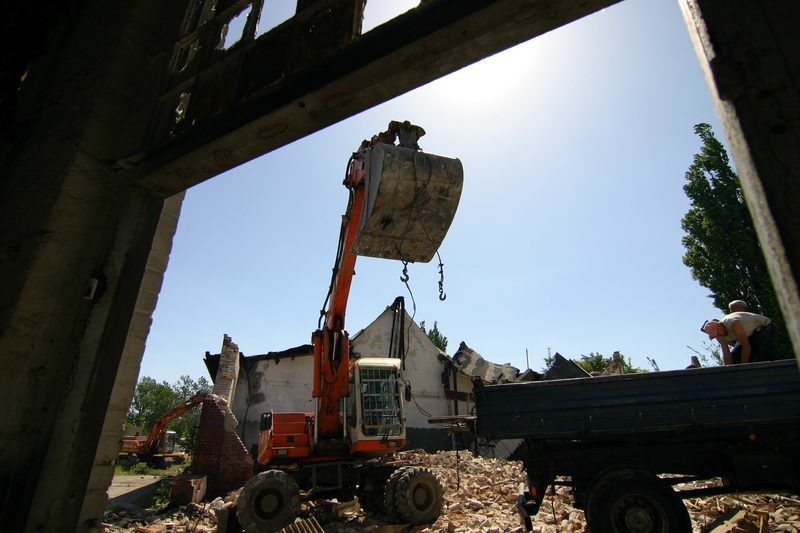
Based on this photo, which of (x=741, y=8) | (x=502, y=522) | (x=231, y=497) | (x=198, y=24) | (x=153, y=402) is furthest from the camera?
(x=153, y=402)

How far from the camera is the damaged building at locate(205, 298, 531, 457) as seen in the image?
1803 cm

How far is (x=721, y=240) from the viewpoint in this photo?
59.3 ft

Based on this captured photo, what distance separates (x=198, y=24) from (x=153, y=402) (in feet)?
263

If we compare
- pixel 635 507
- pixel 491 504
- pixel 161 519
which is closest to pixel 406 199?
pixel 635 507

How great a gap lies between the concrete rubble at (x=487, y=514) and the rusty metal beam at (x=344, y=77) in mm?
5749

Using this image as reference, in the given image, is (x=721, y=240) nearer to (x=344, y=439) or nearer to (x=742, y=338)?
(x=742, y=338)

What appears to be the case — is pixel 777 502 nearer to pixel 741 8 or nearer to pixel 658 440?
pixel 658 440

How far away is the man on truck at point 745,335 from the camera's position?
6.01 metres

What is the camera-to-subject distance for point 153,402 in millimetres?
70125

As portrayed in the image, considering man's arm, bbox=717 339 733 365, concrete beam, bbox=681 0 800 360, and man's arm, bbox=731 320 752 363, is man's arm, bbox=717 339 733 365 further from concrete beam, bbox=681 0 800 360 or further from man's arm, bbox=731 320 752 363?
concrete beam, bbox=681 0 800 360

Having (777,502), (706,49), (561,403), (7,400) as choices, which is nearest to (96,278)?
(7,400)

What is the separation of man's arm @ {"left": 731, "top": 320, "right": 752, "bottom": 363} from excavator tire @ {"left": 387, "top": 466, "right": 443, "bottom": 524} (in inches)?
201

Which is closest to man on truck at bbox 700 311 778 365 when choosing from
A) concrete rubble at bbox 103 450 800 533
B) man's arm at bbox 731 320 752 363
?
man's arm at bbox 731 320 752 363

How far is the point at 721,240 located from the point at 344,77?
2079 cm
